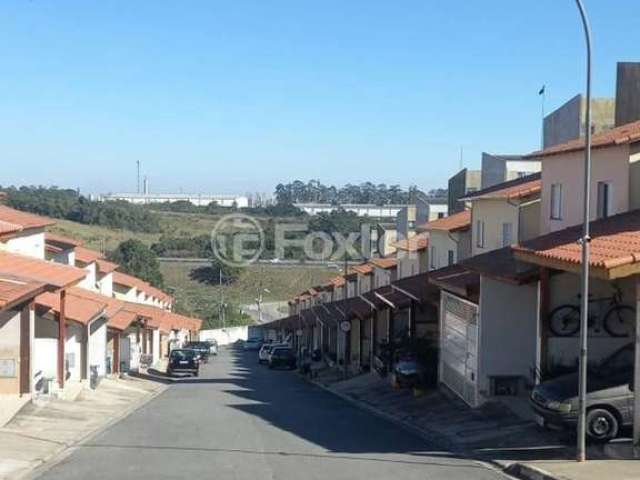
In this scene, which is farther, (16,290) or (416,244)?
(416,244)

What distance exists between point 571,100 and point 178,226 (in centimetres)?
10810

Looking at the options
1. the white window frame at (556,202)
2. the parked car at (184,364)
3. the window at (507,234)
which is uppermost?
the white window frame at (556,202)

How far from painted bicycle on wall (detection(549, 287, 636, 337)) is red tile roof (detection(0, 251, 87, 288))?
11464mm

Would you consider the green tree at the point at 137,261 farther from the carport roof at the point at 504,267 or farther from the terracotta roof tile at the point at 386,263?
the carport roof at the point at 504,267

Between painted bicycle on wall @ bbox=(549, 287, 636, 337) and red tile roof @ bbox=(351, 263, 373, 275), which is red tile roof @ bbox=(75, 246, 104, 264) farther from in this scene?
painted bicycle on wall @ bbox=(549, 287, 636, 337)

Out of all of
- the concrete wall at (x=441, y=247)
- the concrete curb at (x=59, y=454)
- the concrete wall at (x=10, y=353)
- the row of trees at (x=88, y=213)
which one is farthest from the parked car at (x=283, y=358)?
the row of trees at (x=88, y=213)

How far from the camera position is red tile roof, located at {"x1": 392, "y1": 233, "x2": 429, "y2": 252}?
4847 centimetres

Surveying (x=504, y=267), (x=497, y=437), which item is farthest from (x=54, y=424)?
(x=504, y=267)

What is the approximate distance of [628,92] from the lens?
1169 inches

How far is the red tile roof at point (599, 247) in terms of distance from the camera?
51.3 ft

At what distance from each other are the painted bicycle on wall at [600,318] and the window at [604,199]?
342cm

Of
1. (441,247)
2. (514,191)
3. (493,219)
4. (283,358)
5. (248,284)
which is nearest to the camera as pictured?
(514,191)

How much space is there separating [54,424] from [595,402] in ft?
39.6

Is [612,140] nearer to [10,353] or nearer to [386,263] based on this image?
[10,353]
